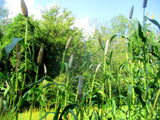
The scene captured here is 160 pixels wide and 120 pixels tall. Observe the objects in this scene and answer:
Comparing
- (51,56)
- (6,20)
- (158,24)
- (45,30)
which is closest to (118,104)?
(158,24)

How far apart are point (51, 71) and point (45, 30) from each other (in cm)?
181

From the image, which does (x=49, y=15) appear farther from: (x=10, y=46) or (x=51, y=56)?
(x=10, y=46)

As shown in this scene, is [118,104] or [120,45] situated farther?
[120,45]

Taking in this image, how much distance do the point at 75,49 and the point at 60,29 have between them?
3.82ft

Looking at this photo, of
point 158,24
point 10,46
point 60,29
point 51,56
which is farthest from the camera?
point 60,29

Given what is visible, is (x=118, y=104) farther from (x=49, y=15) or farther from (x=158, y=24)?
(x=49, y=15)

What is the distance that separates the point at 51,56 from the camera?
6840mm

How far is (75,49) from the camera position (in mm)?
7137

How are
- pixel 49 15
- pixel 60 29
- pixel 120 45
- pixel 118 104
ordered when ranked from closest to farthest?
pixel 118 104, pixel 60 29, pixel 49 15, pixel 120 45

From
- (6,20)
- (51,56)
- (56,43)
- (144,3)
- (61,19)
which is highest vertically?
(6,20)

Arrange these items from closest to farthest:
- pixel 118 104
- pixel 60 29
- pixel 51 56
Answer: pixel 118 104 → pixel 51 56 → pixel 60 29

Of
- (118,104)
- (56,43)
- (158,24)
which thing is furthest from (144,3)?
(56,43)

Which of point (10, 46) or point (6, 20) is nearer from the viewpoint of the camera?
point (10, 46)

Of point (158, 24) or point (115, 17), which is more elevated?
point (115, 17)
